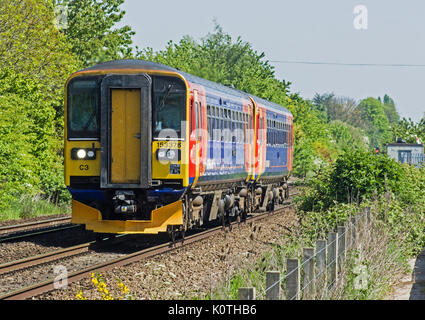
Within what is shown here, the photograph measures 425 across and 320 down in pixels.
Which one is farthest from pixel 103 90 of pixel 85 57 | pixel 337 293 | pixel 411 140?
pixel 411 140

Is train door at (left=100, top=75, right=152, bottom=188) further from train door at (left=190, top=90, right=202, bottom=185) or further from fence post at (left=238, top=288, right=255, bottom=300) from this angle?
fence post at (left=238, top=288, right=255, bottom=300)

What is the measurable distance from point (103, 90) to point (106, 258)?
10.3 ft

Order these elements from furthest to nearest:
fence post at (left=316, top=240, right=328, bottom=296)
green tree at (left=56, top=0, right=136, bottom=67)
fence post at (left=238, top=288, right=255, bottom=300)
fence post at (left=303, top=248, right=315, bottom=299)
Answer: green tree at (left=56, top=0, right=136, bottom=67) < fence post at (left=316, top=240, right=328, bottom=296) < fence post at (left=303, top=248, right=315, bottom=299) < fence post at (left=238, top=288, right=255, bottom=300)

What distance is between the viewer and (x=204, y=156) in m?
17.1

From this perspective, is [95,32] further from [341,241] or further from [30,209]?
[341,241]

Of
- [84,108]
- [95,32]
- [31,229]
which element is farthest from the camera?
[95,32]

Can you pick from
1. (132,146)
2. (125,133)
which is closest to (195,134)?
(132,146)

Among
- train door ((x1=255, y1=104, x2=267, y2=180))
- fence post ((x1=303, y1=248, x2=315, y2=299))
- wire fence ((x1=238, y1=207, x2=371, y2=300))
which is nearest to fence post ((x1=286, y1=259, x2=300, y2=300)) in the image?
wire fence ((x1=238, y1=207, x2=371, y2=300))

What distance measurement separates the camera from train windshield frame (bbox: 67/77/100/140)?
Answer: 15633 millimetres

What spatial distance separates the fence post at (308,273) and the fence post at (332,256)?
1.25m

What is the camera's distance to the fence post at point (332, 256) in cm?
984

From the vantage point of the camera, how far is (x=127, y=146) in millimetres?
15484

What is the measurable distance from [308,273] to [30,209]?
17.0m
